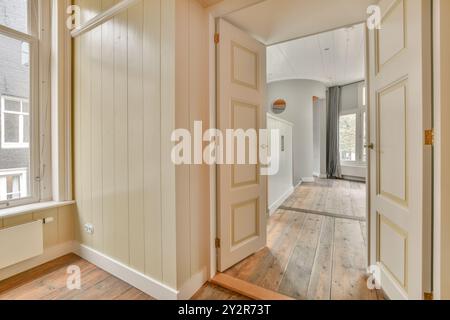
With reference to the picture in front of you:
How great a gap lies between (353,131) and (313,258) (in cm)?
624

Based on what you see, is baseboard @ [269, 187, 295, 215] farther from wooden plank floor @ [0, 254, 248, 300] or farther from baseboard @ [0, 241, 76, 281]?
baseboard @ [0, 241, 76, 281]

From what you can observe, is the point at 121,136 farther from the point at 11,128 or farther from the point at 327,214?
the point at 327,214

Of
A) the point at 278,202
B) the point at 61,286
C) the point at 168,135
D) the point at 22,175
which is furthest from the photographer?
the point at 278,202

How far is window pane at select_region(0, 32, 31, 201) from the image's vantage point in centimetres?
193

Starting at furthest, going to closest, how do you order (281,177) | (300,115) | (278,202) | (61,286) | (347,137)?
(347,137) → (300,115) → (281,177) → (278,202) → (61,286)

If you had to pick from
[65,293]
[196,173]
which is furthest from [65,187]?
[196,173]

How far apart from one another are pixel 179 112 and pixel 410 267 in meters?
1.70

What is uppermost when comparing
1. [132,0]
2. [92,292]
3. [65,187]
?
[132,0]

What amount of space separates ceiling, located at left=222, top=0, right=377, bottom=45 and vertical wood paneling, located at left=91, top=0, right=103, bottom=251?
1265 mm

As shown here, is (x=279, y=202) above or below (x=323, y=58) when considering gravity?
below

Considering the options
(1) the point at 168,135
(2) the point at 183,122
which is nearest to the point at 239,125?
(2) the point at 183,122

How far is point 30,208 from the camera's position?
6.42 feet
